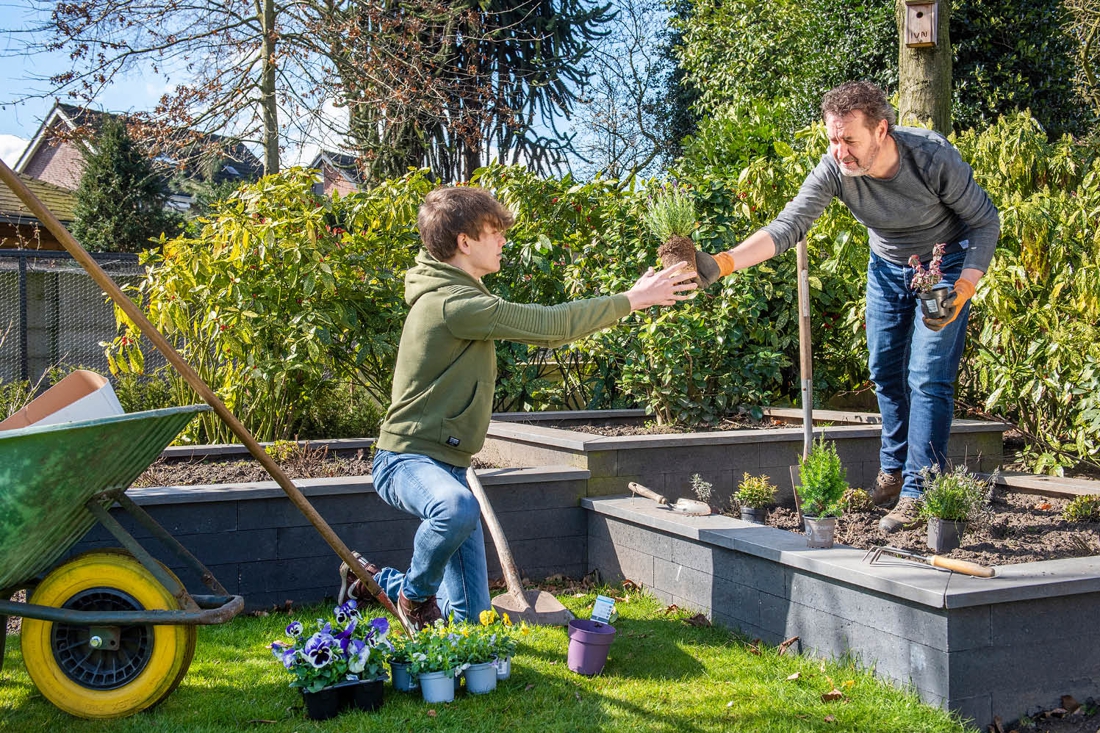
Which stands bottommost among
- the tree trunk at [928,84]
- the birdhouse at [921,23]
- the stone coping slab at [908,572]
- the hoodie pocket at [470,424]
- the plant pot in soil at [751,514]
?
the plant pot in soil at [751,514]

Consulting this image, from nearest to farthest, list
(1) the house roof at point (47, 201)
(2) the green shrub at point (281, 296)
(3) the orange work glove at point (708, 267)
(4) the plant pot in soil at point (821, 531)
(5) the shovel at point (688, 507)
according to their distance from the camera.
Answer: (4) the plant pot in soil at point (821, 531) → (3) the orange work glove at point (708, 267) → (5) the shovel at point (688, 507) → (2) the green shrub at point (281, 296) → (1) the house roof at point (47, 201)

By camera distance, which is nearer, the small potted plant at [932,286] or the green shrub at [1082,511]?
the small potted plant at [932,286]

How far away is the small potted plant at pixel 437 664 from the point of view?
8.39 ft

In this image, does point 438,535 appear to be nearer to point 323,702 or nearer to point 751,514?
point 323,702

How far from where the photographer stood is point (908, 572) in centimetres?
262

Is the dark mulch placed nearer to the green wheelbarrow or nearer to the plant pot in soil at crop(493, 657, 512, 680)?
the plant pot in soil at crop(493, 657, 512, 680)

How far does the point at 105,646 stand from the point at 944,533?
9.02 feet

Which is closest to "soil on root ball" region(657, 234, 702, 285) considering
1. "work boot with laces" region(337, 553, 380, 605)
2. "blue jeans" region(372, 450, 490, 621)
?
"blue jeans" region(372, 450, 490, 621)

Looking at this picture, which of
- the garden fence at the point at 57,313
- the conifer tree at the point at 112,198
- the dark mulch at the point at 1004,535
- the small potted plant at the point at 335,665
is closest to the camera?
the small potted plant at the point at 335,665

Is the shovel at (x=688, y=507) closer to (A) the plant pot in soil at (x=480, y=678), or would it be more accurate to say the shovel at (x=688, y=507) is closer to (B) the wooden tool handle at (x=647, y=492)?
(B) the wooden tool handle at (x=647, y=492)

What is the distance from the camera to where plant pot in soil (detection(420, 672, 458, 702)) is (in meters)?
2.56

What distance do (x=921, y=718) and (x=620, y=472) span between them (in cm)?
198

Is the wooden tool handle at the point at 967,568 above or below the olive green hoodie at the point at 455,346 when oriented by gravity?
below

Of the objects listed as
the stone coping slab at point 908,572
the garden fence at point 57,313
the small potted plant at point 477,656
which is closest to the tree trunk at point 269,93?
the garden fence at point 57,313
